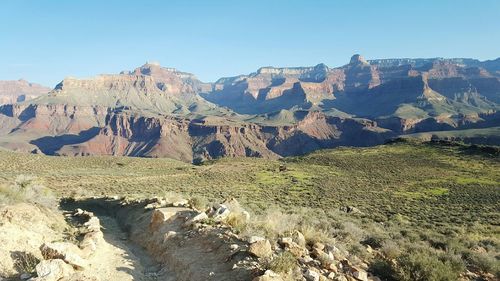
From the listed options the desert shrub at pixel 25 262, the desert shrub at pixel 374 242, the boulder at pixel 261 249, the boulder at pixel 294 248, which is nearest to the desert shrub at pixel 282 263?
the boulder at pixel 261 249

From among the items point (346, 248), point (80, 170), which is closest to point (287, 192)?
point (80, 170)

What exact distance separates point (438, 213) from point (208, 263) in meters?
32.4

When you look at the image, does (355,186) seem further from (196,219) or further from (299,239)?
(299,239)

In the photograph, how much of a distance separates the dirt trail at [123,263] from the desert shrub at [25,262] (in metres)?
1.54

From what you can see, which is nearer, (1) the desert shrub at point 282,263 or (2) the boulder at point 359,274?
(1) the desert shrub at point 282,263

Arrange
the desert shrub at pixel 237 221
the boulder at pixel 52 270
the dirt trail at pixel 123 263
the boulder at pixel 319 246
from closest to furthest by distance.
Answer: the boulder at pixel 52 270 < the dirt trail at pixel 123 263 < the boulder at pixel 319 246 < the desert shrub at pixel 237 221

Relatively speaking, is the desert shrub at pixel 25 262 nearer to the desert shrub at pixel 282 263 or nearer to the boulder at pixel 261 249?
the boulder at pixel 261 249

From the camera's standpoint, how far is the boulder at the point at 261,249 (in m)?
10.8

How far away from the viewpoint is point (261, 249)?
1089 cm

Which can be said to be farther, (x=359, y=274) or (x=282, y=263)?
(x=359, y=274)

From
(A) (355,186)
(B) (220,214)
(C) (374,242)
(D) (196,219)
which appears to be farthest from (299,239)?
(A) (355,186)

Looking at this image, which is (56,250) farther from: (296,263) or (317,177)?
(317,177)

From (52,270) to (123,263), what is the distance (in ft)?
11.7

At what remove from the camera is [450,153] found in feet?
288
